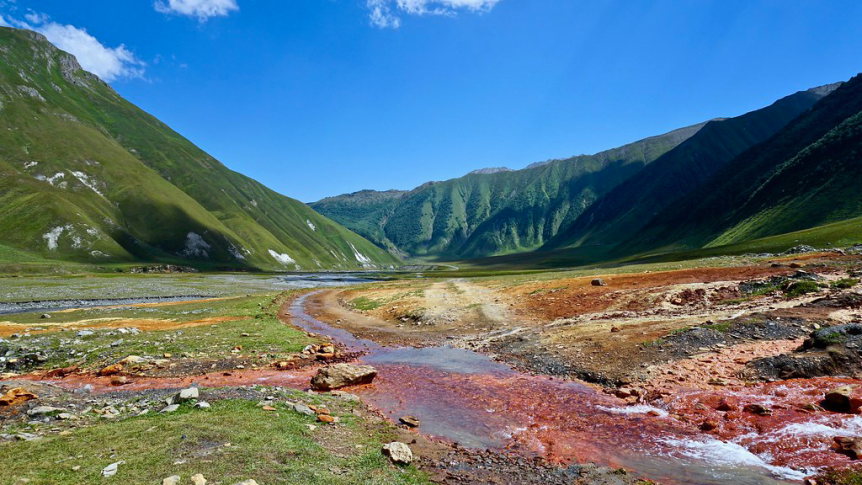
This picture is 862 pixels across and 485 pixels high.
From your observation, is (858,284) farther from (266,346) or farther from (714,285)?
(266,346)

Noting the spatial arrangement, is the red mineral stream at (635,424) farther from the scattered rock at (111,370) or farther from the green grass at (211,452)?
the scattered rock at (111,370)

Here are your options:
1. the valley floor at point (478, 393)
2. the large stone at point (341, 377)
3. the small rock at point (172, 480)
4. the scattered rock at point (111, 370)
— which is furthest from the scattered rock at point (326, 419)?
the scattered rock at point (111, 370)

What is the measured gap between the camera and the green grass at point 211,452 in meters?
10.9

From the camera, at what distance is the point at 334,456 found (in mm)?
13727

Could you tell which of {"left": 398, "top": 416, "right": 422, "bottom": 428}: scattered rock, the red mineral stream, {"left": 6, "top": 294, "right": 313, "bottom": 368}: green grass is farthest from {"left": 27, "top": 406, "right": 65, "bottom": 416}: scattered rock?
{"left": 398, "top": 416, "right": 422, "bottom": 428}: scattered rock

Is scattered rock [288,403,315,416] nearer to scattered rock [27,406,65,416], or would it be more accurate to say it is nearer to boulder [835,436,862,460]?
scattered rock [27,406,65,416]

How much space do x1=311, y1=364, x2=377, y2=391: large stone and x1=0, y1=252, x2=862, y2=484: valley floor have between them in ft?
3.97

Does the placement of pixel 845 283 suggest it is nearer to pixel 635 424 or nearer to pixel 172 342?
pixel 635 424

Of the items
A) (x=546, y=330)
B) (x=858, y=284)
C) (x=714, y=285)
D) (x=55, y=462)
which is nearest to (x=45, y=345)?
(x=55, y=462)

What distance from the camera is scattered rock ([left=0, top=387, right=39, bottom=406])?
17.1 meters

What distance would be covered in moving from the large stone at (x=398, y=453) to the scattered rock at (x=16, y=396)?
53.7 ft

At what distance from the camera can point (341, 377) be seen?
23875 mm

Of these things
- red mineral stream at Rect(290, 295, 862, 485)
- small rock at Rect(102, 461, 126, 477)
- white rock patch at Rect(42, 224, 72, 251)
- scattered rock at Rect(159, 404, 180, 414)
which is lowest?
red mineral stream at Rect(290, 295, 862, 485)

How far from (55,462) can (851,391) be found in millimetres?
29348
